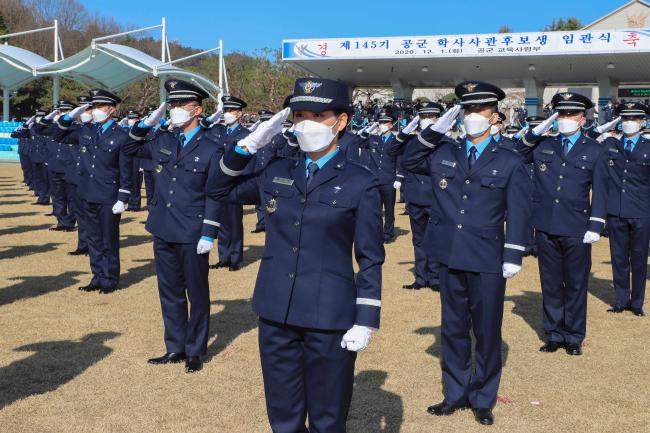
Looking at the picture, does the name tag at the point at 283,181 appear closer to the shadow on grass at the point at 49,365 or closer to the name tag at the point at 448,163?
the name tag at the point at 448,163

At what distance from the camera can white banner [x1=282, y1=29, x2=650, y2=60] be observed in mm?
32281

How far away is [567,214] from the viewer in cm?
652

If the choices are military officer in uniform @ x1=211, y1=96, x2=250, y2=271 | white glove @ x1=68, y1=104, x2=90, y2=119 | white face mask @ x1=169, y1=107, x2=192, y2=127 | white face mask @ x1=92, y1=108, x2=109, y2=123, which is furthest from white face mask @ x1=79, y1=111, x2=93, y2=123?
white face mask @ x1=169, y1=107, x2=192, y2=127

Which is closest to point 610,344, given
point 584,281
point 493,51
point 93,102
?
point 584,281

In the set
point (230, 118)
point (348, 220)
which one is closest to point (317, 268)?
point (348, 220)

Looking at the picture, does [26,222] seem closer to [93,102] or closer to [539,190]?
[93,102]

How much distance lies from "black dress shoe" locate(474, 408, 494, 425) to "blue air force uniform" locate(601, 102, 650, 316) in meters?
4.01

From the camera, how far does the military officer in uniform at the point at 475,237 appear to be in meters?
4.87

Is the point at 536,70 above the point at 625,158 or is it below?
above

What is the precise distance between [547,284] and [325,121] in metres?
4.08

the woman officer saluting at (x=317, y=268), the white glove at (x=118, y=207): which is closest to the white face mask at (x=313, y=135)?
the woman officer saluting at (x=317, y=268)

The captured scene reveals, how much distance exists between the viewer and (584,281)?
6.55 meters

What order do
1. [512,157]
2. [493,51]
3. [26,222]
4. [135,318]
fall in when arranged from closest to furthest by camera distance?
[512,157] < [135,318] < [26,222] < [493,51]

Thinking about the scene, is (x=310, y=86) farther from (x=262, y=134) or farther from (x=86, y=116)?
(x=86, y=116)
